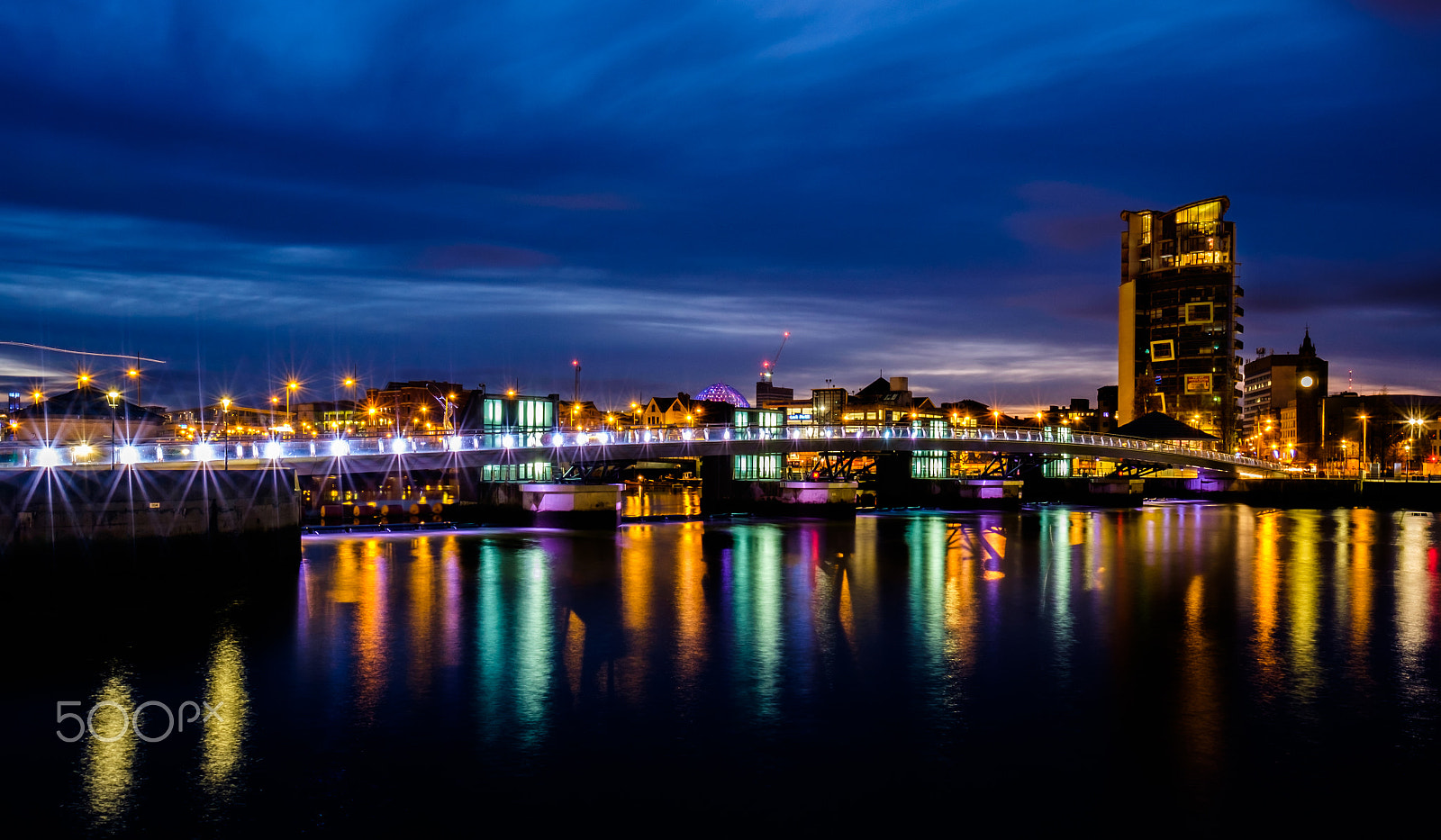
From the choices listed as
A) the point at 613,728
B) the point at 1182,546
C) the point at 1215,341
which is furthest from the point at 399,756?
the point at 1215,341

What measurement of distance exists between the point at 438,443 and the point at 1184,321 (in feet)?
447

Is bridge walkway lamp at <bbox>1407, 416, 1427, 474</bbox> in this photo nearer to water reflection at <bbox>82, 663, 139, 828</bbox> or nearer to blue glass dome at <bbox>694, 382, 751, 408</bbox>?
blue glass dome at <bbox>694, 382, 751, 408</bbox>

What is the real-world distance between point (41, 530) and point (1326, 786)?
28.4m

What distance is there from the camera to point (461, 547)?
45.1 meters

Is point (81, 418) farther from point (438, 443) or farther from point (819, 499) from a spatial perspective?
point (819, 499)

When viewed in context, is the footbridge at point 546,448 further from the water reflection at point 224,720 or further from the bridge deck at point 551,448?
the water reflection at point 224,720

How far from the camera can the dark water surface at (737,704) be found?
536 inches

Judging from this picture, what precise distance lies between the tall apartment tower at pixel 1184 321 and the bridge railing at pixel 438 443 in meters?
76.0

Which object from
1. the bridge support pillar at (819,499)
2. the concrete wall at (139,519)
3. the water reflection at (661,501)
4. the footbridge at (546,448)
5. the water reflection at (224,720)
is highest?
the footbridge at (546,448)

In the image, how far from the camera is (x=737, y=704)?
18734 millimetres

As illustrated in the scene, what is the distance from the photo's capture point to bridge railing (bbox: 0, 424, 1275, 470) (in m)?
40.6

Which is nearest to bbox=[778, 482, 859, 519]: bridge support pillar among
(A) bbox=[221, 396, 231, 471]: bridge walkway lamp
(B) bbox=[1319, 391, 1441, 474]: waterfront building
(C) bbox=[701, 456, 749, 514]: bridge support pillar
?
(C) bbox=[701, 456, 749, 514]: bridge support pillar

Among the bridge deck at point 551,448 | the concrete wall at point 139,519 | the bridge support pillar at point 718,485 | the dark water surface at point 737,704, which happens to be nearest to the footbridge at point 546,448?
the bridge deck at point 551,448

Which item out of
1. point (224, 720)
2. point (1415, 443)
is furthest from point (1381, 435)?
point (224, 720)
